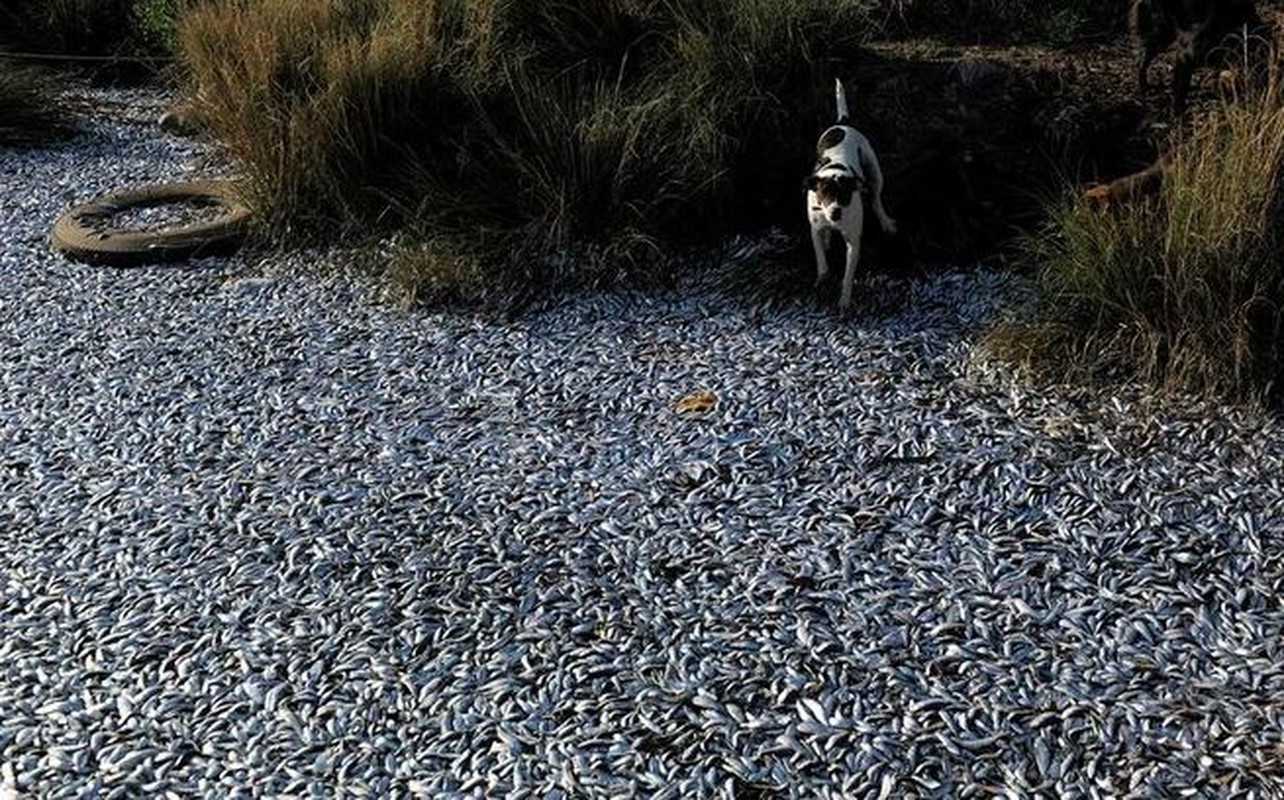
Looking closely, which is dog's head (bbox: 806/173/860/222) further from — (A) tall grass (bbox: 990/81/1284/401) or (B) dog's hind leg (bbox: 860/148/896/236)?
(A) tall grass (bbox: 990/81/1284/401)

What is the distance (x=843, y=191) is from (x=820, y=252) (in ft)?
0.76

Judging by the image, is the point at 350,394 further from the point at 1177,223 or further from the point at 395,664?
the point at 1177,223

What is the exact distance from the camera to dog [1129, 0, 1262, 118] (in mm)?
4754

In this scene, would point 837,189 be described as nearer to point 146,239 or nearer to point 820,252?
point 820,252

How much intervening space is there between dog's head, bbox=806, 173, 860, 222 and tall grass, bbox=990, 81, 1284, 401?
0.56 meters

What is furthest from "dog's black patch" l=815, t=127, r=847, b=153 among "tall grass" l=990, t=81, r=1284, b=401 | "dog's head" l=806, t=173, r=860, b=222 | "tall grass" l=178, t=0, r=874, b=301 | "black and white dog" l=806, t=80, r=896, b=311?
"tall grass" l=990, t=81, r=1284, b=401

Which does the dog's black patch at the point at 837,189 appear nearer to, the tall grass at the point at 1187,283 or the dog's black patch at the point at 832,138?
the dog's black patch at the point at 832,138

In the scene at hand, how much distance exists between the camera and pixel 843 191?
13.1ft

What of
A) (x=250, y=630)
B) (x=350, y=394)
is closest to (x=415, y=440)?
(x=350, y=394)

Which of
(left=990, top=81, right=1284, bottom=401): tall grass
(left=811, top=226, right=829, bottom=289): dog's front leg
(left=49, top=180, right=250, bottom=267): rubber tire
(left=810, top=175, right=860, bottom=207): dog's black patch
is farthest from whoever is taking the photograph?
(left=49, top=180, right=250, bottom=267): rubber tire

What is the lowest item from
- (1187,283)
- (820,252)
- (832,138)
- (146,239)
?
(146,239)

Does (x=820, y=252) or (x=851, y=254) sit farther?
(x=820, y=252)

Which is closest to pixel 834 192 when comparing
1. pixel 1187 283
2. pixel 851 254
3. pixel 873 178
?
pixel 851 254

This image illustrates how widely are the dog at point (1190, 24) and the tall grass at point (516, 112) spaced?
3.74ft
